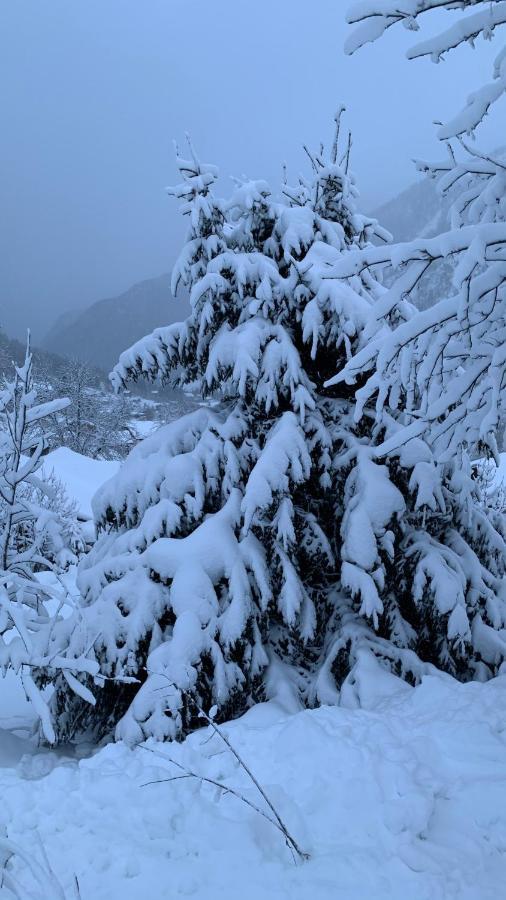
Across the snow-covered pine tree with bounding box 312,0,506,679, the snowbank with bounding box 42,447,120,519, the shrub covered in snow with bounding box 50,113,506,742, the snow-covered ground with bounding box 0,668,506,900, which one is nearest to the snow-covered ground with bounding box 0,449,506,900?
the snow-covered ground with bounding box 0,668,506,900

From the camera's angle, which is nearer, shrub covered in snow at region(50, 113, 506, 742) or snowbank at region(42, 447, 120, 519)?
shrub covered in snow at region(50, 113, 506, 742)

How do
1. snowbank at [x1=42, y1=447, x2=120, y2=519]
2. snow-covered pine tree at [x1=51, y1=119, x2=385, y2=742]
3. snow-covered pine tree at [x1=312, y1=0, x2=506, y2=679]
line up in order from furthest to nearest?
1. snowbank at [x1=42, y1=447, x2=120, y2=519]
2. snow-covered pine tree at [x1=51, y1=119, x2=385, y2=742]
3. snow-covered pine tree at [x1=312, y1=0, x2=506, y2=679]

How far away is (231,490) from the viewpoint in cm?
528

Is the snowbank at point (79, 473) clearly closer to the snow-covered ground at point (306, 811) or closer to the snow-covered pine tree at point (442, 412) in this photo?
the snow-covered pine tree at point (442, 412)

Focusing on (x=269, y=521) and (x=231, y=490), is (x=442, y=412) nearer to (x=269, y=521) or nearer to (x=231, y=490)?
(x=269, y=521)

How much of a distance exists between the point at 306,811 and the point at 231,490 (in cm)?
285

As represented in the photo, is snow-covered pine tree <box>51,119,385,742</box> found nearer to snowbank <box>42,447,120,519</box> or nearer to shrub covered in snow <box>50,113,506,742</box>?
shrub covered in snow <box>50,113,506,742</box>

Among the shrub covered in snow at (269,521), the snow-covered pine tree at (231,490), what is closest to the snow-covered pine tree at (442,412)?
the shrub covered in snow at (269,521)

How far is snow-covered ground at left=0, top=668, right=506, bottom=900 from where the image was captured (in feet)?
8.20

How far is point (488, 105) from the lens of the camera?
292 centimetres

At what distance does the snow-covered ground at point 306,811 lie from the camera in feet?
8.20

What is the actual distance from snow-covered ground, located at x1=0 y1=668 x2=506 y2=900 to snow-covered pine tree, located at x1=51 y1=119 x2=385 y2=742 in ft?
2.22

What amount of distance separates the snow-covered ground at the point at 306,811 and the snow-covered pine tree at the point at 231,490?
0.68 m

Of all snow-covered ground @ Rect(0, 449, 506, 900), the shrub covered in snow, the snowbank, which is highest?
the shrub covered in snow
